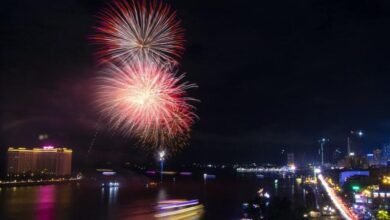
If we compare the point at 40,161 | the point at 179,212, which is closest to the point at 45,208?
the point at 179,212

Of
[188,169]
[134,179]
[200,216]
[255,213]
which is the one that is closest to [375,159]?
[134,179]

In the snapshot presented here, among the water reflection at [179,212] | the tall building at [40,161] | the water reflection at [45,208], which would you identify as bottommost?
the water reflection at [45,208]

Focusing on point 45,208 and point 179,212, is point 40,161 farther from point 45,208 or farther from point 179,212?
point 179,212

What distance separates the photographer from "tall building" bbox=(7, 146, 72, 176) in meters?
96.7

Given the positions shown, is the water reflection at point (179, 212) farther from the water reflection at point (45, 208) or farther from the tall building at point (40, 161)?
the tall building at point (40, 161)

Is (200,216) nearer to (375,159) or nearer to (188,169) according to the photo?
(375,159)

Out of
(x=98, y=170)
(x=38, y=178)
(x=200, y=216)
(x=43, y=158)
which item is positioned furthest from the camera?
(x=98, y=170)

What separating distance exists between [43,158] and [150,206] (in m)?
61.8

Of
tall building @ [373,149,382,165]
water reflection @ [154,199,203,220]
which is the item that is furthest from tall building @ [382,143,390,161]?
water reflection @ [154,199,203,220]

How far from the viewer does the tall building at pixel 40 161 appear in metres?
96.7

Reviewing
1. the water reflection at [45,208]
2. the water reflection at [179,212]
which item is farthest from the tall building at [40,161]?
the water reflection at [179,212]

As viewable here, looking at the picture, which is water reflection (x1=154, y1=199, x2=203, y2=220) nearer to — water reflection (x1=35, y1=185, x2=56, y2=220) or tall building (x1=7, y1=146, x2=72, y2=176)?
water reflection (x1=35, y1=185, x2=56, y2=220)

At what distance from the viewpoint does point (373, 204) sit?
38.8 metres

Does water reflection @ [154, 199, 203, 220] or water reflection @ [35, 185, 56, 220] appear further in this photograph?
water reflection @ [35, 185, 56, 220]
